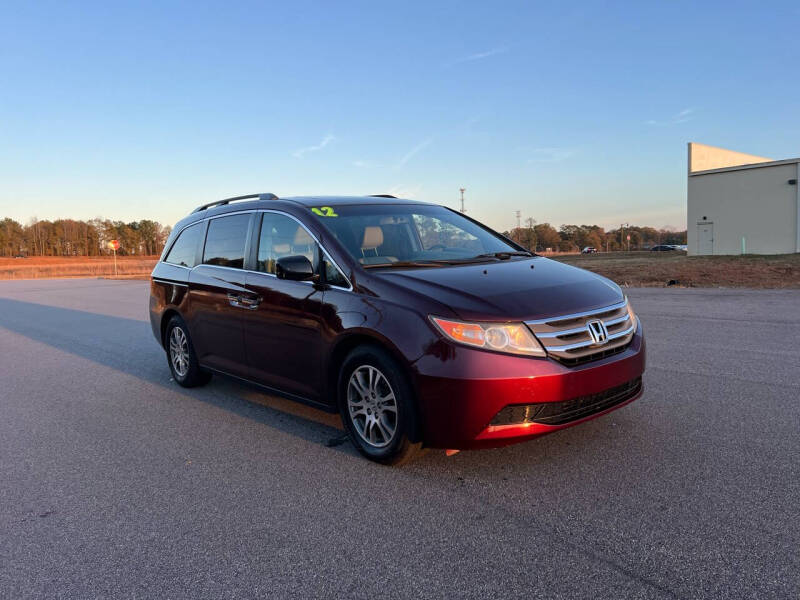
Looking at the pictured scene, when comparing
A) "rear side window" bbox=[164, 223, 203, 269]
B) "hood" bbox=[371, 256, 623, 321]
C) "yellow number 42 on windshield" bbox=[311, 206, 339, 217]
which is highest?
"yellow number 42 on windshield" bbox=[311, 206, 339, 217]

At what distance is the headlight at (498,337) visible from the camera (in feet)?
11.5

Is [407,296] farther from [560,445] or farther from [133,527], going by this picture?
[133,527]

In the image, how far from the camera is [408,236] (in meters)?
4.98

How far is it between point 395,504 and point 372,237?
6.80ft

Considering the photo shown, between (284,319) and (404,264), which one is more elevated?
(404,264)

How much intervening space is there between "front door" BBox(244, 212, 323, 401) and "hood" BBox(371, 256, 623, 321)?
0.69 m

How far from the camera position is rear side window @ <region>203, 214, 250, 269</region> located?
546cm

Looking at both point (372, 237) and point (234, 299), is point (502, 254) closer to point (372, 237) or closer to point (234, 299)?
point (372, 237)

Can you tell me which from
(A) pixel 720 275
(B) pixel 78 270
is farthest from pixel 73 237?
(A) pixel 720 275

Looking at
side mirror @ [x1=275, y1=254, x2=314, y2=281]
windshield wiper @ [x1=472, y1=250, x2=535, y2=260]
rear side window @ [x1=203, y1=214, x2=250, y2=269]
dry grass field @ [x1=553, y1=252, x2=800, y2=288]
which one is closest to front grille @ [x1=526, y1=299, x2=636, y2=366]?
windshield wiper @ [x1=472, y1=250, x2=535, y2=260]

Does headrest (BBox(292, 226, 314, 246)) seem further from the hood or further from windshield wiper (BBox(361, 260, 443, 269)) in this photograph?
the hood

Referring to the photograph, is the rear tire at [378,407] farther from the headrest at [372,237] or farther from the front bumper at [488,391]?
the headrest at [372,237]

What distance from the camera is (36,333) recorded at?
11594 mm

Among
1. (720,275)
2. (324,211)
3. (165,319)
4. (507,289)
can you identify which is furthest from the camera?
(720,275)
